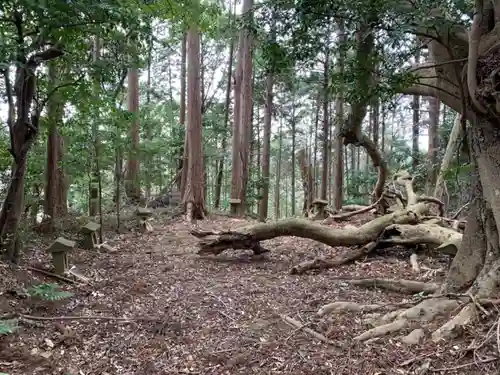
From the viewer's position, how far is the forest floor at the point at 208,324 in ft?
10.6

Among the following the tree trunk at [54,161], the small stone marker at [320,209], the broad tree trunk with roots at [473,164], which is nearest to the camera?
the broad tree trunk with roots at [473,164]

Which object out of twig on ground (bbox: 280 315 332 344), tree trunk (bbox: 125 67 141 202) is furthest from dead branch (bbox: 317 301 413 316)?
tree trunk (bbox: 125 67 141 202)

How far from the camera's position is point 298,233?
21.5 feet

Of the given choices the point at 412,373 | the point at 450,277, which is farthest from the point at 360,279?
the point at 412,373

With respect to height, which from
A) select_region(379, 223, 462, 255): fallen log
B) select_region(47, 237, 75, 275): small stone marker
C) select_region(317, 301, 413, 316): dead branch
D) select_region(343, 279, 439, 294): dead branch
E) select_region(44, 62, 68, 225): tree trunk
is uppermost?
select_region(44, 62, 68, 225): tree trunk

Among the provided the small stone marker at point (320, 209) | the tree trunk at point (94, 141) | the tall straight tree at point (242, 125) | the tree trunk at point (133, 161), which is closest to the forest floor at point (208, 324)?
the tree trunk at point (94, 141)

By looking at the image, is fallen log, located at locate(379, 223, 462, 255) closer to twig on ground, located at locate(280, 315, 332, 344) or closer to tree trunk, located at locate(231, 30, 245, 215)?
twig on ground, located at locate(280, 315, 332, 344)

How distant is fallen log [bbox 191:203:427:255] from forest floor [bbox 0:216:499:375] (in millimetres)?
289

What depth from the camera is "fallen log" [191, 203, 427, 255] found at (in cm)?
648

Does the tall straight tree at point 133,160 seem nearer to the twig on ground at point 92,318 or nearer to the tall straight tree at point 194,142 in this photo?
the tall straight tree at point 194,142

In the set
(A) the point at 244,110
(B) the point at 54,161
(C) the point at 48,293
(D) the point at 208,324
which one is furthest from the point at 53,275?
(A) the point at 244,110

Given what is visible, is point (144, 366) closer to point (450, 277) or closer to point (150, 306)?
point (150, 306)

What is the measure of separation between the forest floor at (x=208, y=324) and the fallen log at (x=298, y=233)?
0.29 metres

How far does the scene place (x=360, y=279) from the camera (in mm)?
5289
